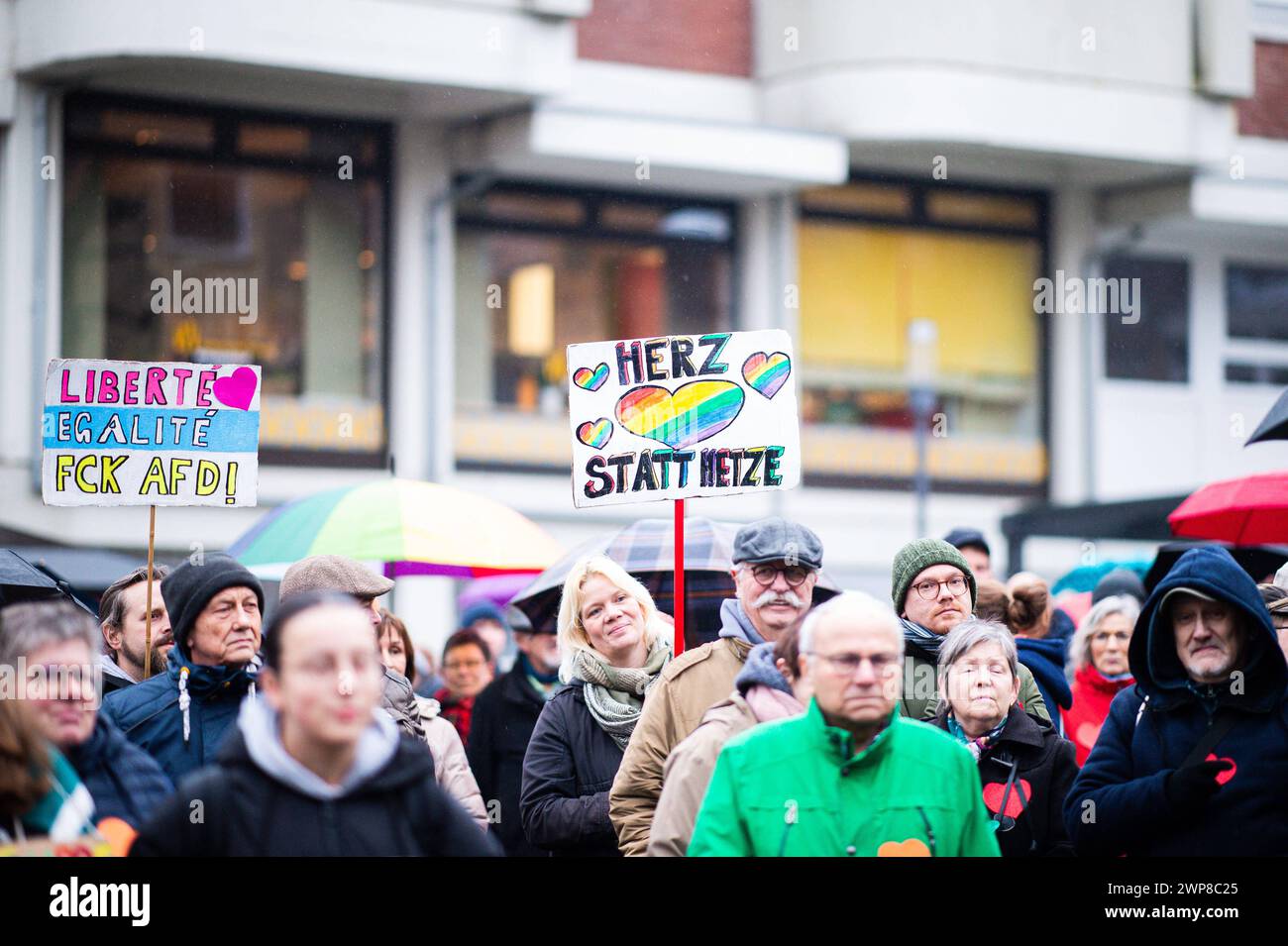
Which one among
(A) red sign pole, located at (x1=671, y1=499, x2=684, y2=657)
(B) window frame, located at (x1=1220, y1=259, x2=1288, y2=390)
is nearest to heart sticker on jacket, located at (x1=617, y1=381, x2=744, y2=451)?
(A) red sign pole, located at (x1=671, y1=499, x2=684, y2=657)

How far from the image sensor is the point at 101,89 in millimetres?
17141

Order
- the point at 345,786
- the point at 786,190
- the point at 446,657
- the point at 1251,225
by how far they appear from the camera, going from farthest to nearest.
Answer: the point at 1251,225 < the point at 786,190 < the point at 446,657 < the point at 345,786

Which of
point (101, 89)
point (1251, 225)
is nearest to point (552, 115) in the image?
point (101, 89)

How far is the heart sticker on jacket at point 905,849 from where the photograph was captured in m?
4.68

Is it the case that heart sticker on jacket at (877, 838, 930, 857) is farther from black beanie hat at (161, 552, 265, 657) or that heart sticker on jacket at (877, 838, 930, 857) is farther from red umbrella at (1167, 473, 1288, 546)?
red umbrella at (1167, 473, 1288, 546)

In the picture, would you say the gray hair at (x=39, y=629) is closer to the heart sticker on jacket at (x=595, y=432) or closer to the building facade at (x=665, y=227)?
the heart sticker on jacket at (x=595, y=432)

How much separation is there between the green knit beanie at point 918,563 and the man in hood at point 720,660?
0.92 meters

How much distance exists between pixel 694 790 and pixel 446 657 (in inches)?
203

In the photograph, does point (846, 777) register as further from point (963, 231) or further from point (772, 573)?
point (963, 231)

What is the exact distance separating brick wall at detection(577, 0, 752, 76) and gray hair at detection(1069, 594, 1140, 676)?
37.1ft

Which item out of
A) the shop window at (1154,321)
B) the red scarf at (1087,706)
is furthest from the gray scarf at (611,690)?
the shop window at (1154,321)

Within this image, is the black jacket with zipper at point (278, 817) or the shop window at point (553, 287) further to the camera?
the shop window at point (553, 287)

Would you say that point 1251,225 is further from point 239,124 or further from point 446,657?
point 446,657

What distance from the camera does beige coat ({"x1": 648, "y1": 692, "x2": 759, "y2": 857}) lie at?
516cm
